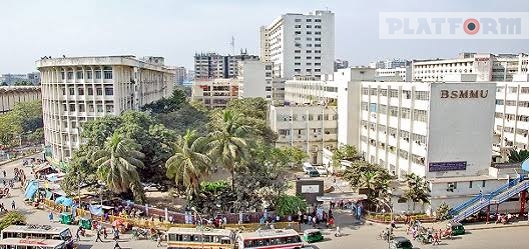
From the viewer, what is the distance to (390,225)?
39.6 m

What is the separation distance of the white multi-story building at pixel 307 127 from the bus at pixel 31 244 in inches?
1522

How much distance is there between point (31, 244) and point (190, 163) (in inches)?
508

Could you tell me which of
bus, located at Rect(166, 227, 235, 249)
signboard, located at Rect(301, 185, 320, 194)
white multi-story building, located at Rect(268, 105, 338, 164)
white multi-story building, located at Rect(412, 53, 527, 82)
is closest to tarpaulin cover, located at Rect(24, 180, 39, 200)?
bus, located at Rect(166, 227, 235, 249)

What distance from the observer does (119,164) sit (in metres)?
39.7

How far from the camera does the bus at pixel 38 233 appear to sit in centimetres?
3378

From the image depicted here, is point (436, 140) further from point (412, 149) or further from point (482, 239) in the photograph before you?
point (482, 239)

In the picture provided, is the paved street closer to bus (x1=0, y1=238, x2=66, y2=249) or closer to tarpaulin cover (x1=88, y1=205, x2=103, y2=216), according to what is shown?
tarpaulin cover (x1=88, y1=205, x2=103, y2=216)

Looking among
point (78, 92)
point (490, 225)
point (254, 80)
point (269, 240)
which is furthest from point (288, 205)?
point (254, 80)

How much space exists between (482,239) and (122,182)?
96.5 ft

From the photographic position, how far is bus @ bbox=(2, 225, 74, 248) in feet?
111

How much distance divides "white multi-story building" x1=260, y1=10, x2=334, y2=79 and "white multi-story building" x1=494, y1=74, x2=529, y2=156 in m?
74.8

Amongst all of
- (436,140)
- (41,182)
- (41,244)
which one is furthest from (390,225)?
(41,182)

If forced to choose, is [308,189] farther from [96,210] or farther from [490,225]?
[96,210]

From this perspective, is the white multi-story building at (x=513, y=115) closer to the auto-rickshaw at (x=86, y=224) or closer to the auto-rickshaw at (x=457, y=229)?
the auto-rickshaw at (x=457, y=229)
